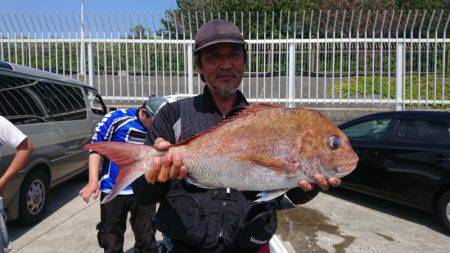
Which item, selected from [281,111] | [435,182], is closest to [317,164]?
[281,111]

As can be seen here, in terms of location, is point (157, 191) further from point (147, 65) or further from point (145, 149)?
point (147, 65)

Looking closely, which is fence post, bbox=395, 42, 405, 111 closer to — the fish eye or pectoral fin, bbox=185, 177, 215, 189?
the fish eye

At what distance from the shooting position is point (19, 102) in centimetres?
509

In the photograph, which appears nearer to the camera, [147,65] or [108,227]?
[108,227]

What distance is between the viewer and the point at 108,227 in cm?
358

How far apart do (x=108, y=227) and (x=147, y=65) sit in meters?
7.59

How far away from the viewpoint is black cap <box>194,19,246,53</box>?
1.93m

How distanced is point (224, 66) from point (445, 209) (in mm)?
4607

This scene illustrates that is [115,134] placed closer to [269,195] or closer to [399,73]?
[269,195]

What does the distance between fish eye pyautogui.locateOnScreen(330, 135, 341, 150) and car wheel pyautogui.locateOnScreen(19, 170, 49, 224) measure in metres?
4.70

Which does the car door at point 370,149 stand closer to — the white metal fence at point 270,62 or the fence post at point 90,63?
the white metal fence at point 270,62

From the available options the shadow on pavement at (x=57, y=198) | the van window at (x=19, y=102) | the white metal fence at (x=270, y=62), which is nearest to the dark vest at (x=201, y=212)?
the van window at (x=19, y=102)

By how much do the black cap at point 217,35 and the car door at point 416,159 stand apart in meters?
4.46

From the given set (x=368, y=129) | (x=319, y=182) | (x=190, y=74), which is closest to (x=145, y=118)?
(x=319, y=182)
